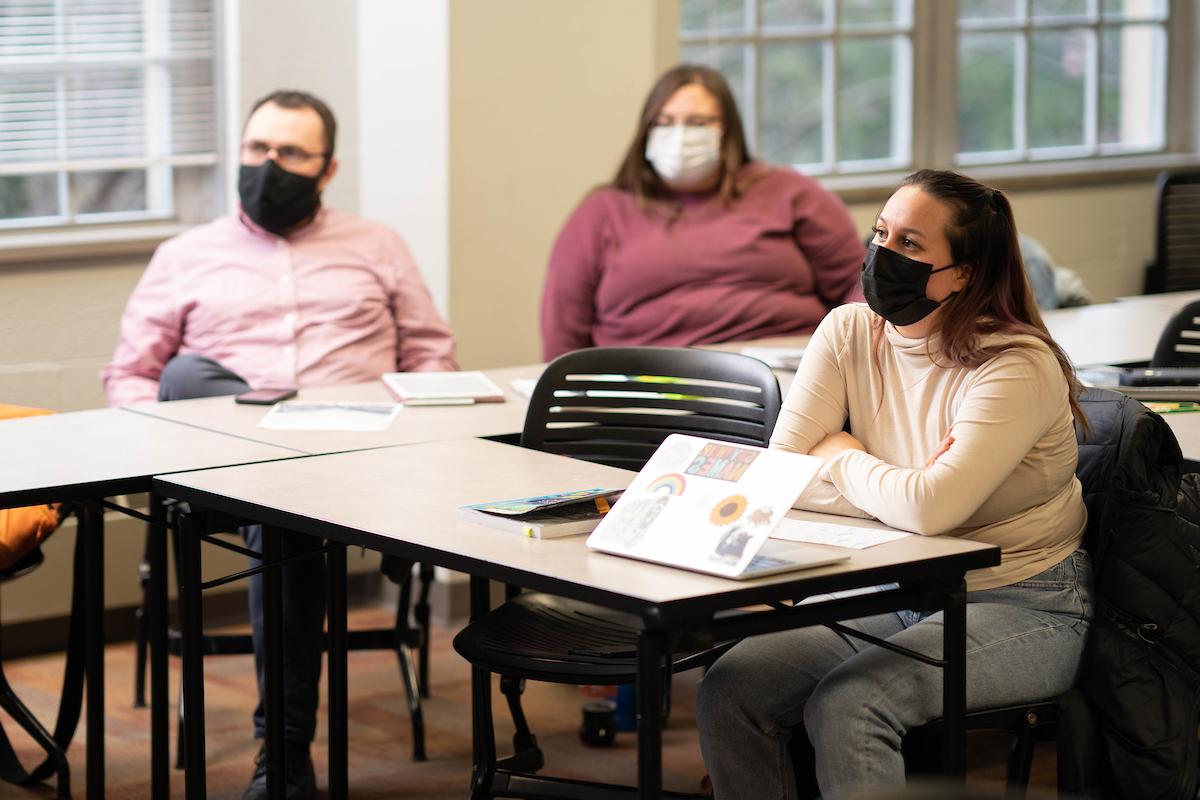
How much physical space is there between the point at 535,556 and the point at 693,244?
6.91 ft

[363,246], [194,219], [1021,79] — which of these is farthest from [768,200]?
[1021,79]

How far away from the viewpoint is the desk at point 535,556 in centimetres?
184

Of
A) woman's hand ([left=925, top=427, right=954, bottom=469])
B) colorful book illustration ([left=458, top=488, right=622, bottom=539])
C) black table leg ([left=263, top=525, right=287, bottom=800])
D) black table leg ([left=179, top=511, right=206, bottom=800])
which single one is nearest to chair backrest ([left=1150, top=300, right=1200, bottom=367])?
woman's hand ([left=925, top=427, right=954, bottom=469])

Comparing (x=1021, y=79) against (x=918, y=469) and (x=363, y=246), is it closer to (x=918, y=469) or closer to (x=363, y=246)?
(x=363, y=246)

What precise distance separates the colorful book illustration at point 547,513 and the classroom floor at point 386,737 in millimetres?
1151

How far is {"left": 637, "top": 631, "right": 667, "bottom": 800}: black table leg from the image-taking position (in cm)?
182

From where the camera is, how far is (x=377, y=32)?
4445mm

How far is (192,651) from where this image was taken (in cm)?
251

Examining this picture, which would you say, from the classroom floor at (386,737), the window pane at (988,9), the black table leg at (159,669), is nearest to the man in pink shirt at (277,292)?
the classroom floor at (386,737)

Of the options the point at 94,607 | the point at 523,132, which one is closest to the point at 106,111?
the point at 523,132

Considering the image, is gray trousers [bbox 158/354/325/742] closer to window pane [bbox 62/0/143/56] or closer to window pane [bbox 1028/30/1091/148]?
window pane [bbox 62/0/143/56]

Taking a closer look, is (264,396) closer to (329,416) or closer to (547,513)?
(329,416)

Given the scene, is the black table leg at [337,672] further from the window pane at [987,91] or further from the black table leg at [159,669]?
the window pane at [987,91]

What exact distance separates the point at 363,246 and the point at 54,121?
3.00 feet
